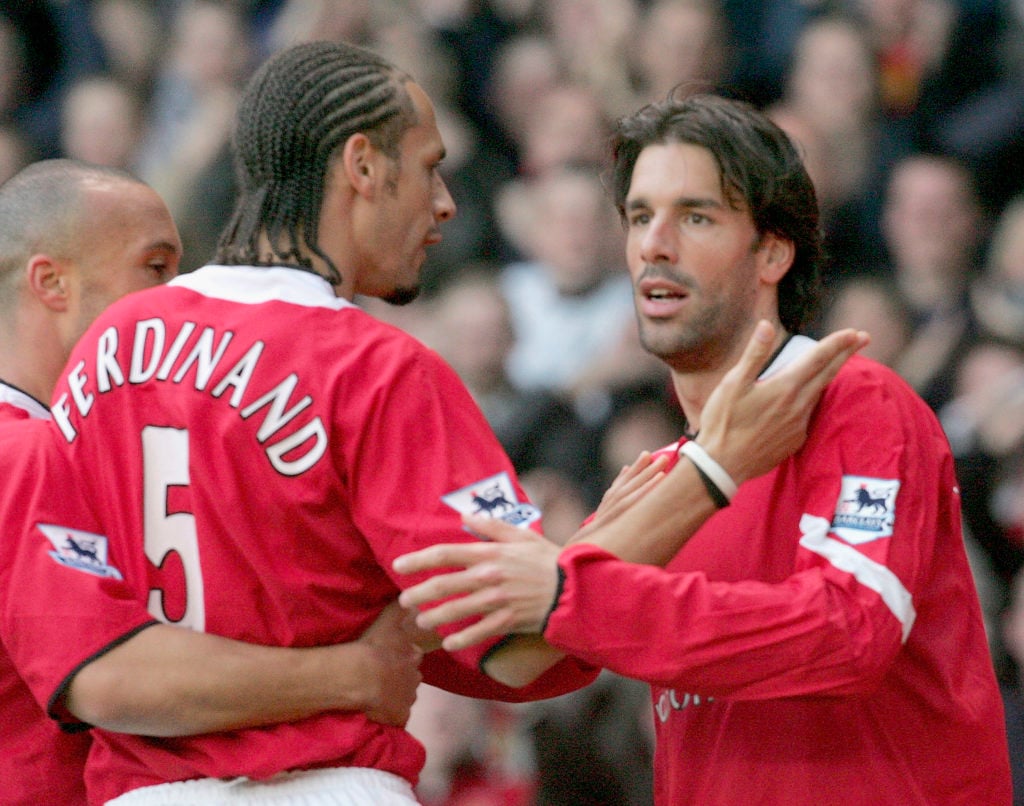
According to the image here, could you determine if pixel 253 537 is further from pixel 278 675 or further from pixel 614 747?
pixel 614 747

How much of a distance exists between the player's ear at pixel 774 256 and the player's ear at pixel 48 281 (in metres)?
1.75

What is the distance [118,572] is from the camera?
2.75 meters

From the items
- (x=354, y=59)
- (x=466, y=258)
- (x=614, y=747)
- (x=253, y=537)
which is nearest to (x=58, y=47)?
(x=466, y=258)

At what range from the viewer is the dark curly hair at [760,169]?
11.3 feet

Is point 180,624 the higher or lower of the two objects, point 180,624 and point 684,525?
the lower

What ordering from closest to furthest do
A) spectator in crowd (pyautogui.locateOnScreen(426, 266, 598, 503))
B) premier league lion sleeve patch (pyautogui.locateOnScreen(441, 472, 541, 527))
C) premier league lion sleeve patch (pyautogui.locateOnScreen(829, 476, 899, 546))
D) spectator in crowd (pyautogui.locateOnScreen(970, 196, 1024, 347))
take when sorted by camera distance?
premier league lion sleeve patch (pyautogui.locateOnScreen(441, 472, 541, 527)) < premier league lion sleeve patch (pyautogui.locateOnScreen(829, 476, 899, 546)) < spectator in crowd (pyautogui.locateOnScreen(970, 196, 1024, 347)) < spectator in crowd (pyautogui.locateOnScreen(426, 266, 598, 503))

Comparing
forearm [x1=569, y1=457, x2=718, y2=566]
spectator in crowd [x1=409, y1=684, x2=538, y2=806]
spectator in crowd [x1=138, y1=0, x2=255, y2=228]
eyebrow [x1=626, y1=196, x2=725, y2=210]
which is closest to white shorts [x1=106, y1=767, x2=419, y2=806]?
forearm [x1=569, y1=457, x2=718, y2=566]

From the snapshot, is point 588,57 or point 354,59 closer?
point 354,59

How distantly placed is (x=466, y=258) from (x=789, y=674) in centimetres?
514

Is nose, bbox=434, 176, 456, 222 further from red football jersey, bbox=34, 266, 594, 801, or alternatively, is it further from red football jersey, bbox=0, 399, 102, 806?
red football jersey, bbox=0, 399, 102, 806

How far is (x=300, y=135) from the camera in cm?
289

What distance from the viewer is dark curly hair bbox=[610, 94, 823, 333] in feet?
11.3

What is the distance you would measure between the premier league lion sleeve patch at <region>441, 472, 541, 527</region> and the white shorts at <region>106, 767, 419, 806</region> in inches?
22.1

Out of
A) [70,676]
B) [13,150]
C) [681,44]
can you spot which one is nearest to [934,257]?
[681,44]
